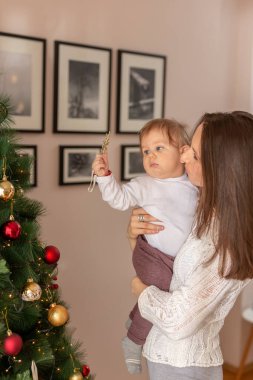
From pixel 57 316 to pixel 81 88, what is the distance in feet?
5.17

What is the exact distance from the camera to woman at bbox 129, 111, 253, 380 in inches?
62.3

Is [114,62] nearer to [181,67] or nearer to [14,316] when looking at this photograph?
[181,67]

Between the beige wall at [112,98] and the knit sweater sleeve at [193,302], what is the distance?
51.0 inches

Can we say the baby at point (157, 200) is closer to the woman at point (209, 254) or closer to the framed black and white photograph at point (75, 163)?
the woman at point (209, 254)

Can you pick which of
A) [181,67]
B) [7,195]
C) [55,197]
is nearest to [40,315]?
[7,195]

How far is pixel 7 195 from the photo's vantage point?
57.9 inches

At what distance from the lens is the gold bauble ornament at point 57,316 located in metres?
1.64

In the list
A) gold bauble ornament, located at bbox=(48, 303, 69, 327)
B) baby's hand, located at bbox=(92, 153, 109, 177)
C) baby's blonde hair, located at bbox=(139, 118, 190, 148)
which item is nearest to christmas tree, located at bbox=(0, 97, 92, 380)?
gold bauble ornament, located at bbox=(48, 303, 69, 327)

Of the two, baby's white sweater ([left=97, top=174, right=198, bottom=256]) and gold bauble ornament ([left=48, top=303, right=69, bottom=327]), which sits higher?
baby's white sweater ([left=97, top=174, right=198, bottom=256])

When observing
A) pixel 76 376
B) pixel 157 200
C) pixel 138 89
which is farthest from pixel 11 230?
pixel 138 89

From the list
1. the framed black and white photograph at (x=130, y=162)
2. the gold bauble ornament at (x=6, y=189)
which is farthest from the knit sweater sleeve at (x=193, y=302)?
the framed black and white photograph at (x=130, y=162)

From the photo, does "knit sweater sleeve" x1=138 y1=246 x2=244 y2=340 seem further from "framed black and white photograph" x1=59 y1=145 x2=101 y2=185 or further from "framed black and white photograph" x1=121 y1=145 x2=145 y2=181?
"framed black and white photograph" x1=121 y1=145 x2=145 y2=181

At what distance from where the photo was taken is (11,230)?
4.80ft

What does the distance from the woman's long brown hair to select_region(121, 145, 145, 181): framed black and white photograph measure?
1.56 meters
